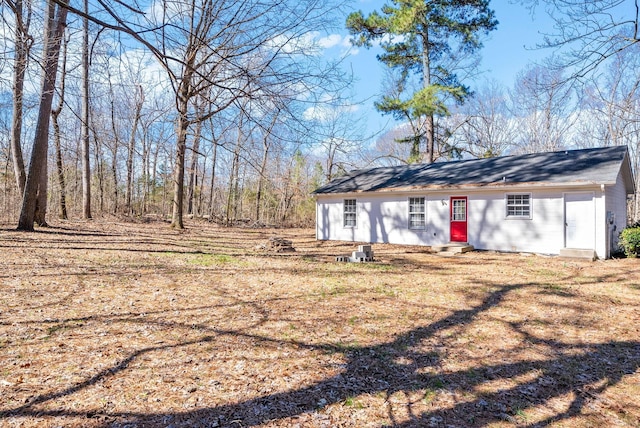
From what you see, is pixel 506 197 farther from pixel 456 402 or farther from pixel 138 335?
pixel 138 335

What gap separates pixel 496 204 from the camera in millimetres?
12016

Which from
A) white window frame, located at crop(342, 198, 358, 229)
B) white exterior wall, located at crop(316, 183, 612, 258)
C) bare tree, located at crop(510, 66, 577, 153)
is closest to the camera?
white exterior wall, located at crop(316, 183, 612, 258)

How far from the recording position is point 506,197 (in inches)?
466

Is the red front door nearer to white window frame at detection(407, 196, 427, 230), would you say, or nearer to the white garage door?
white window frame at detection(407, 196, 427, 230)

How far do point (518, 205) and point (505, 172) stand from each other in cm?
136

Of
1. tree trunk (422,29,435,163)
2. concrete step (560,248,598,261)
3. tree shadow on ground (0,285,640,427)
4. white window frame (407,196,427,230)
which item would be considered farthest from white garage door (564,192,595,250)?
tree trunk (422,29,435,163)

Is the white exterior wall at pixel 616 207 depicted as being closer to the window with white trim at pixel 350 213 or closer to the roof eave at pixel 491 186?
the roof eave at pixel 491 186

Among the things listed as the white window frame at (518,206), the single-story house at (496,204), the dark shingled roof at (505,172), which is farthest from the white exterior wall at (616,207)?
the white window frame at (518,206)

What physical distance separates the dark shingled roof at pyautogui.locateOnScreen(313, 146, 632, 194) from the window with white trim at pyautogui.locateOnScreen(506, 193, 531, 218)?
0.54 meters

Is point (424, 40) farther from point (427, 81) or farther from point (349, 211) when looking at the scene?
point (349, 211)

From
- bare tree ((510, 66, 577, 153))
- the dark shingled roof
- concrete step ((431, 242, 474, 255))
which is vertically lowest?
concrete step ((431, 242, 474, 255))

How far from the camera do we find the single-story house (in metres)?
10.5

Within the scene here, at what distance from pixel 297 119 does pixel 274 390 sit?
2959mm

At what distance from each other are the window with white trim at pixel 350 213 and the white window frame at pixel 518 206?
5813 millimetres
